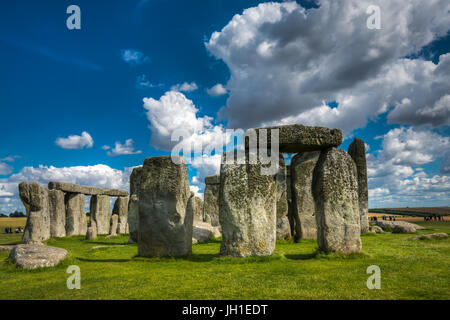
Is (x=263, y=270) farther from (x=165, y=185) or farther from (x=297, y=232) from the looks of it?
(x=297, y=232)

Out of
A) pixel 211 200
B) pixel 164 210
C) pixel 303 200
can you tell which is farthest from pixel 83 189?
pixel 303 200

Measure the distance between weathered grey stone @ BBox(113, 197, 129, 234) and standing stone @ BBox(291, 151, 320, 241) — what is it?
540 inches

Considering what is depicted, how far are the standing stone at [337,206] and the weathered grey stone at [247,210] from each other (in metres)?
1.51

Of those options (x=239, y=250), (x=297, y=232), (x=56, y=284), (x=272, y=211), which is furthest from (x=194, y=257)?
(x=297, y=232)

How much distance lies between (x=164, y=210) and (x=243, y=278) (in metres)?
3.57

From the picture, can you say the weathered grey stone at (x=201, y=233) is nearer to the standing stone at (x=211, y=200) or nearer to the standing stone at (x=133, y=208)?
the standing stone at (x=133, y=208)

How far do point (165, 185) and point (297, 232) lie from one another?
7.73 m

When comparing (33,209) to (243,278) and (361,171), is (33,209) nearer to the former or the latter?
(243,278)

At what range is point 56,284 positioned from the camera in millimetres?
6324

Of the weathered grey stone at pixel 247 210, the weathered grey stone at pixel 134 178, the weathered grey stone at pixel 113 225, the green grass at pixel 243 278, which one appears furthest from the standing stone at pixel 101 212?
the weathered grey stone at pixel 247 210

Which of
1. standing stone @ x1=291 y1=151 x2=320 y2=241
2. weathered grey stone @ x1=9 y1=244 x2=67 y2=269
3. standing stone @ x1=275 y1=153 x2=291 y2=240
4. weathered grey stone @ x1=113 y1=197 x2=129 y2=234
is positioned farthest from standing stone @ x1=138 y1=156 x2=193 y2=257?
weathered grey stone @ x1=113 y1=197 x2=129 y2=234

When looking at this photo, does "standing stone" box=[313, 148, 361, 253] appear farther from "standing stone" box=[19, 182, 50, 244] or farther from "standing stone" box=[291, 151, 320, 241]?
"standing stone" box=[19, 182, 50, 244]

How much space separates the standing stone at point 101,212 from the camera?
73.5 ft

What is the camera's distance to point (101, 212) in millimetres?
22828
